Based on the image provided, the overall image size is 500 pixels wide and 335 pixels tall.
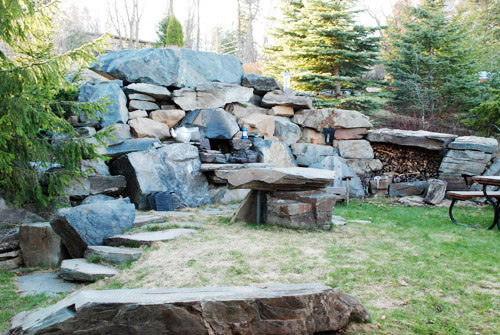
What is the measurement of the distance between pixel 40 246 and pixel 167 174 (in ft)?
9.24

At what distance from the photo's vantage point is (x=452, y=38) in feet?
41.4

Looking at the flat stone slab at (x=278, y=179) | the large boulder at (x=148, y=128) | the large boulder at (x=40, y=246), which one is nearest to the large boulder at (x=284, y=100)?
the large boulder at (x=148, y=128)

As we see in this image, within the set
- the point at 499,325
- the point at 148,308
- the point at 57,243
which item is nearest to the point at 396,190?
the point at 499,325

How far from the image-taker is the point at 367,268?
341 cm

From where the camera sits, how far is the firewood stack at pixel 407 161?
902 centimetres

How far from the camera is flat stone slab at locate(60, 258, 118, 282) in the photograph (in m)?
3.56

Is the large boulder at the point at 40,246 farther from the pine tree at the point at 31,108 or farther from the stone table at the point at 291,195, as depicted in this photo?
the stone table at the point at 291,195

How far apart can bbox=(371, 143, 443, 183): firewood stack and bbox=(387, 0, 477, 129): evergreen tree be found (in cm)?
358

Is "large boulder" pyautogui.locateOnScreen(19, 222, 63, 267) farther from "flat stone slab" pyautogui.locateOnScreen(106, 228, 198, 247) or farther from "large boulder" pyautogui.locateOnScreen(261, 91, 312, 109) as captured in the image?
"large boulder" pyautogui.locateOnScreen(261, 91, 312, 109)

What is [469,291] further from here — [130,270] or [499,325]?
[130,270]

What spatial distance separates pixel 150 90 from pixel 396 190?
6.34 m

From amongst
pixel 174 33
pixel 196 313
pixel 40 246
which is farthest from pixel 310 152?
pixel 196 313

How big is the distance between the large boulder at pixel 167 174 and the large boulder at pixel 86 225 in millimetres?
1836

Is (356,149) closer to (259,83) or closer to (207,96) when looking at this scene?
(259,83)
